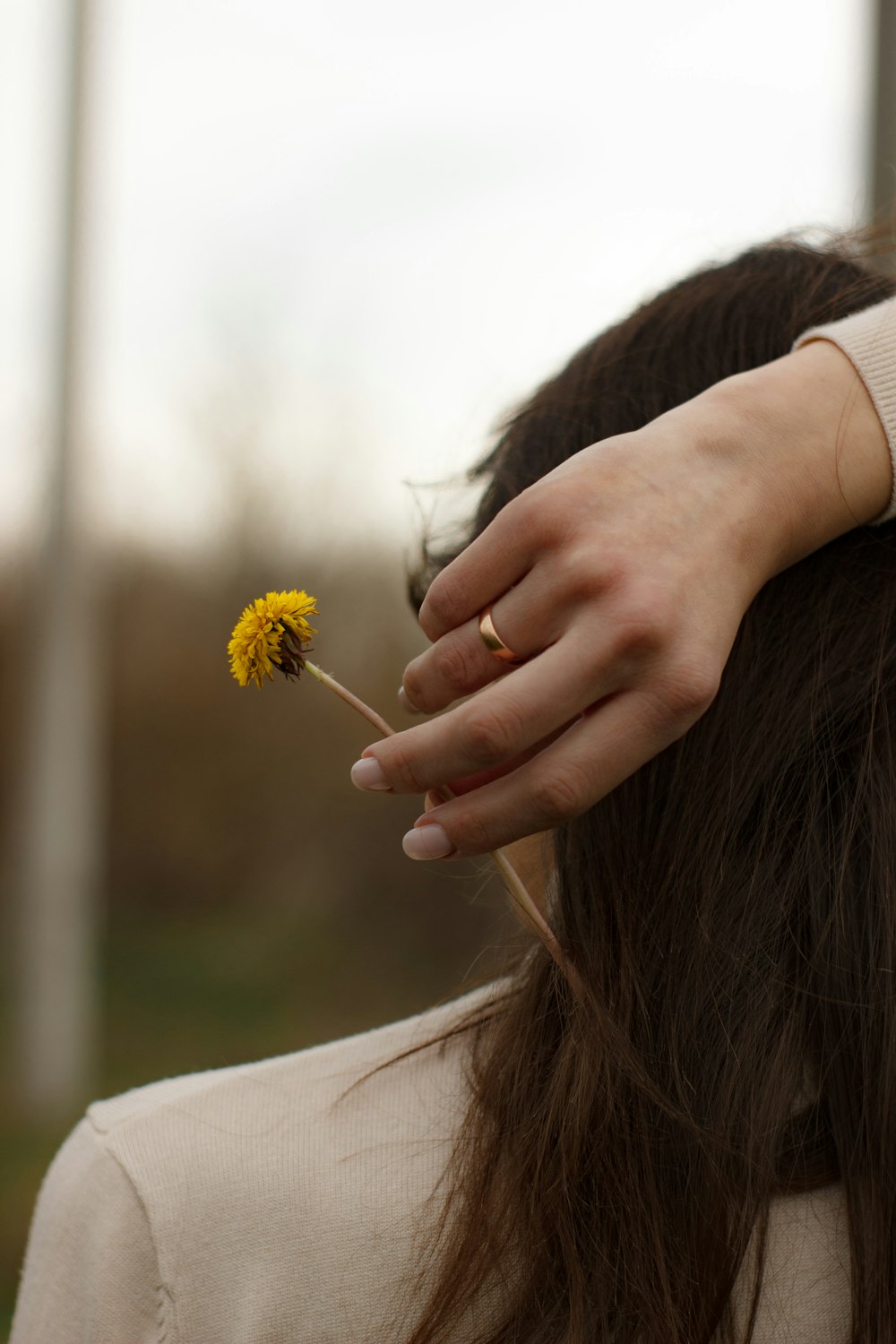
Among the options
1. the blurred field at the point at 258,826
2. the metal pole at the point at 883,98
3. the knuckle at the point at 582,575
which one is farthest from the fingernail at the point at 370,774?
the metal pole at the point at 883,98

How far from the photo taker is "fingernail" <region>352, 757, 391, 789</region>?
62cm

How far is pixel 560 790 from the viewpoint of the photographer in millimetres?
580

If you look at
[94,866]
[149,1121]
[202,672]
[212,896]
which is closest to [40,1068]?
[94,866]

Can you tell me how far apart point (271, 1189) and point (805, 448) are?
0.58 m

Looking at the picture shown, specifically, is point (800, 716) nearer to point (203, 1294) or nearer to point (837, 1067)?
point (837, 1067)

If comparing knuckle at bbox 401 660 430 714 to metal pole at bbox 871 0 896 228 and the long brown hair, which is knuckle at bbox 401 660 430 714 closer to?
the long brown hair

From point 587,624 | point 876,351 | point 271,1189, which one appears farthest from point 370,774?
point 876,351

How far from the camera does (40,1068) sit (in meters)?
3.74

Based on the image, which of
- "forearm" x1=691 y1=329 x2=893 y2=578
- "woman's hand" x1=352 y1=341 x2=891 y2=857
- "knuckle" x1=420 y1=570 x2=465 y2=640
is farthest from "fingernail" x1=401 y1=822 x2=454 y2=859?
"forearm" x1=691 y1=329 x2=893 y2=578

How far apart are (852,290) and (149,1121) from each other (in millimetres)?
819

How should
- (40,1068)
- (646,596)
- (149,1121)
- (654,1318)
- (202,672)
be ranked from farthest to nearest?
(202,672) → (40,1068) → (149,1121) → (654,1318) → (646,596)

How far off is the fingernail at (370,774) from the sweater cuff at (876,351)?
0.39m

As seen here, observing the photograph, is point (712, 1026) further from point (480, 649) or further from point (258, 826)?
point (258, 826)

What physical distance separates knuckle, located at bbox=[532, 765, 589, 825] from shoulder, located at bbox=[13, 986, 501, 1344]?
0.31 meters
